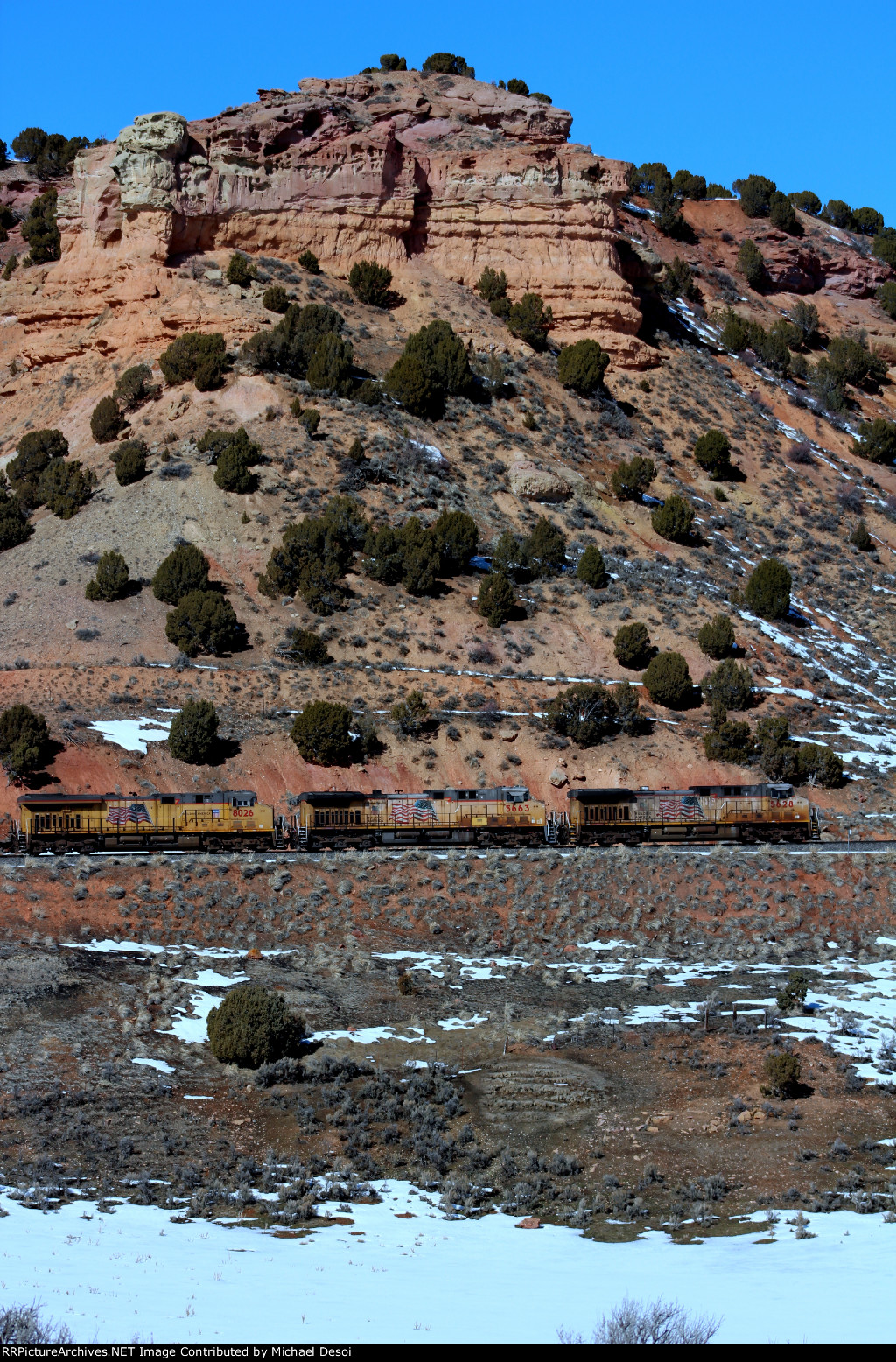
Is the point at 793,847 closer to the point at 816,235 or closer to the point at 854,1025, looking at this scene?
the point at 854,1025

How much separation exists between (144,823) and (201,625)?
1389 cm

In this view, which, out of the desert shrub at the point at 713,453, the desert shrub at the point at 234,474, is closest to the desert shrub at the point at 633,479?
the desert shrub at the point at 713,453

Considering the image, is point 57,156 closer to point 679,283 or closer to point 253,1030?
point 679,283

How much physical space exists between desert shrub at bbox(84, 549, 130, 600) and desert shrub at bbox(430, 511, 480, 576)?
1392cm

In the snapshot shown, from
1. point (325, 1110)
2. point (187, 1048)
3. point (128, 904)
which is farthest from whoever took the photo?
point (128, 904)

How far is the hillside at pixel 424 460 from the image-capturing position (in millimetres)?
51406

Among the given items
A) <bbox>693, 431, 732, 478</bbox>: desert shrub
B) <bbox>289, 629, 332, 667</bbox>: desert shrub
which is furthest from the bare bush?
<bbox>693, 431, 732, 478</bbox>: desert shrub

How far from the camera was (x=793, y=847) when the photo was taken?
42594 mm

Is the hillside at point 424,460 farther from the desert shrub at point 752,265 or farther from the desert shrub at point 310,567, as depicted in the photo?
the desert shrub at point 752,265

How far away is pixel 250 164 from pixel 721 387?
31.3 metres

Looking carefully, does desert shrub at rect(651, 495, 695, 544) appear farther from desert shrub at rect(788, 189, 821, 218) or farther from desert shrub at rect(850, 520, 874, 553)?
desert shrub at rect(788, 189, 821, 218)

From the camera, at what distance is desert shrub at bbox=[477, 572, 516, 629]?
2272 inches

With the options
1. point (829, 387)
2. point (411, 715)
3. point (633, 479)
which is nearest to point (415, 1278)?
point (411, 715)

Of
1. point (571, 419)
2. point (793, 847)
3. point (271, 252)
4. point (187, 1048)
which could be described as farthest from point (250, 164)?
point (187, 1048)
